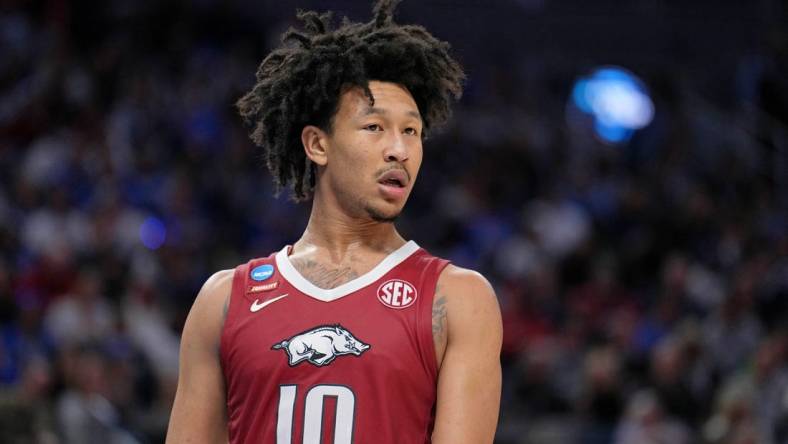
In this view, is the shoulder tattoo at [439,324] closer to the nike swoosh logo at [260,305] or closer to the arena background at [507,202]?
the nike swoosh logo at [260,305]

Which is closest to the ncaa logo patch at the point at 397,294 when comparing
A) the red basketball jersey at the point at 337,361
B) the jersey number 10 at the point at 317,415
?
the red basketball jersey at the point at 337,361

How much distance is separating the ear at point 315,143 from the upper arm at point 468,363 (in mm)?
571

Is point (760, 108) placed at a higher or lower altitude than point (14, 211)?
higher

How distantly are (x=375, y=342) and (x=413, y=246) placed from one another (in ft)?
A: 1.39

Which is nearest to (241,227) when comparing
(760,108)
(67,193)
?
(67,193)

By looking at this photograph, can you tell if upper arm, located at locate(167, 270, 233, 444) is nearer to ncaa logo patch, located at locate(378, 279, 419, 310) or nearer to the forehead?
ncaa logo patch, located at locate(378, 279, 419, 310)

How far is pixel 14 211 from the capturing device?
35.6 ft

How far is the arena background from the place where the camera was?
28.9 ft

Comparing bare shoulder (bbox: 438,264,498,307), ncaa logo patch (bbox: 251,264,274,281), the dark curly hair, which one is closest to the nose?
the dark curly hair

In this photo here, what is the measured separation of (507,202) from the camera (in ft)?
39.8

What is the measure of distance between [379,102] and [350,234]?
42 centimetres

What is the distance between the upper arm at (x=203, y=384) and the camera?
3814 mm

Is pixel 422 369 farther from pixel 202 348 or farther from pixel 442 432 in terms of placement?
pixel 202 348

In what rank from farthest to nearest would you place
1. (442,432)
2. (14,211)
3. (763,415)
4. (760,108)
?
1. (760,108)
2. (14,211)
3. (763,415)
4. (442,432)
